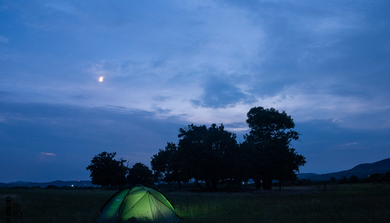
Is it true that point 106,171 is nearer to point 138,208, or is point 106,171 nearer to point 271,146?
point 271,146

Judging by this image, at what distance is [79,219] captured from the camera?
14188 mm

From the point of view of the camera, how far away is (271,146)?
4775 cm

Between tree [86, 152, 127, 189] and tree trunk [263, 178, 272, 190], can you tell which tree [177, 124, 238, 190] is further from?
tree [86, 152, 127, 189]

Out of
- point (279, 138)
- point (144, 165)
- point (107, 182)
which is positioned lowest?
point (107, 182)

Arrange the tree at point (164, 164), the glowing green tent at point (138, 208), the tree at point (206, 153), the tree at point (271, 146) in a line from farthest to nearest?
the tree at point (164, 164) < the tree at point (271, 146) < the tree at point (206, 153) < the glowing green tent at point (138, 208)

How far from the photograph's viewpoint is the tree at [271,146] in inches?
1834

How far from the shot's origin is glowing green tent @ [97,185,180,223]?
12.7 m

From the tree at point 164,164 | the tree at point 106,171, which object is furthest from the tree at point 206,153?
the tree at point 106,171

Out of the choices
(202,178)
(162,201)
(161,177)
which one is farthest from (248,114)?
(162,201)

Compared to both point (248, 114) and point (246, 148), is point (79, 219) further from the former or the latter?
point (248, 114)

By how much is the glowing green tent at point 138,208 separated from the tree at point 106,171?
56.5 m

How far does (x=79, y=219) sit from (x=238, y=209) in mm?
10430

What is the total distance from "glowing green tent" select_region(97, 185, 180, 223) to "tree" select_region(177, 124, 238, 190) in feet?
88.9

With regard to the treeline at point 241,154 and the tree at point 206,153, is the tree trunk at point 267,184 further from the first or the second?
the tree at point 206,153
